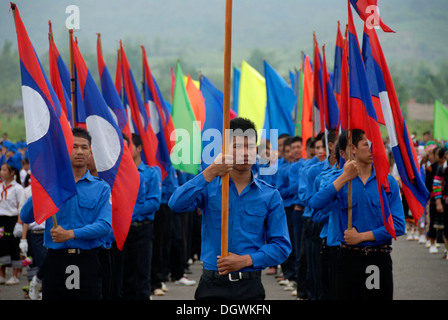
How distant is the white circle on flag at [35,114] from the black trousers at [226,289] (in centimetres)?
194

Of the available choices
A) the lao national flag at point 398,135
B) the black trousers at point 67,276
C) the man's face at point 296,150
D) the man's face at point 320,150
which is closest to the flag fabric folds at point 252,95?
the man's face at point 296,150

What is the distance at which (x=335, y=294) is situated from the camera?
246 inches

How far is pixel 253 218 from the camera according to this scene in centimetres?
498

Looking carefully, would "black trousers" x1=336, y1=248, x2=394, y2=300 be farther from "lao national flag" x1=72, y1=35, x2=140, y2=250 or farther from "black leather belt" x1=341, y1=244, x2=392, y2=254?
"lao national flag" x1=72, y1=35, x2=140, y2=250

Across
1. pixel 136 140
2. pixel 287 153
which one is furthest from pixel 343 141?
pixel 287 153

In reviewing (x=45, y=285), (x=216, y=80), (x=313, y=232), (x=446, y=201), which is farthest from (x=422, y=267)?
(x=216, y=80)

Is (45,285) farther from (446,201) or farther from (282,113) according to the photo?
(446,201)

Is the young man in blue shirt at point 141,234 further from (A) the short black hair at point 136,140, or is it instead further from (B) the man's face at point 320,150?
(B) the man's face at point 320,150

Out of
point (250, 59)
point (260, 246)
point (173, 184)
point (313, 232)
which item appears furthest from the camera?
point (250, 59)

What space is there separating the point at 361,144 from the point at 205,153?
4860 millimetres

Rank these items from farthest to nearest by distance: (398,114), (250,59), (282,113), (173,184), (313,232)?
(250,59) → (282,113) → (173,184) → (313,232) → (398,114)

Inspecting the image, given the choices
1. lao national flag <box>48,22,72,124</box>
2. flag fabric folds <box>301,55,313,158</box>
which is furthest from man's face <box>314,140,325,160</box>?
lao national flag <box>48,22,72,124</box>

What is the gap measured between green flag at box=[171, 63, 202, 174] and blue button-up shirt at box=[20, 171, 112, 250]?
570 centimetres

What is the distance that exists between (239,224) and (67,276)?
1.89 metres
